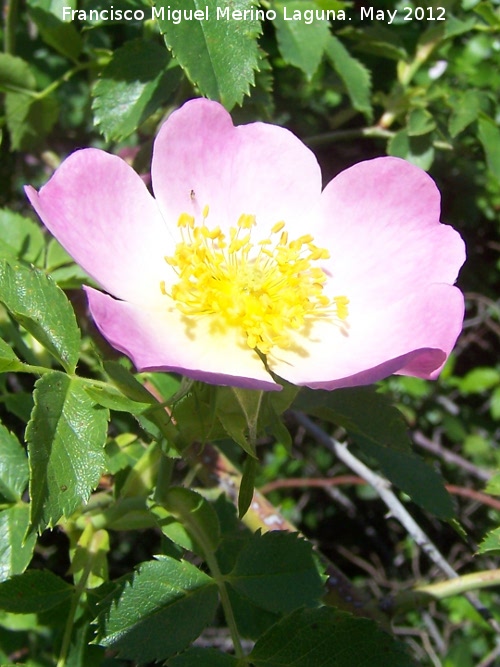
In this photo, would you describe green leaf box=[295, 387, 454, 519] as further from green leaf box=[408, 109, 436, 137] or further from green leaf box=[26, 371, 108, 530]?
green leaf box=[408, 109, 436, 137]

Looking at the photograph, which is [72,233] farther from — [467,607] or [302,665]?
[467,607]

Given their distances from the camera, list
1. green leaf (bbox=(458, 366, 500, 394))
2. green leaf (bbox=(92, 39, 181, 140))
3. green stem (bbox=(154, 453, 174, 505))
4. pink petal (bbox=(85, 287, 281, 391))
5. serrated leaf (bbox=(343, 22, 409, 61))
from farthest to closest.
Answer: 1. green leaf (bbox=(458, 366, 500, 394))
2. serrated leaf (bbox=(343, 22, 409, 61))
3. green leaf (bbox=(92, 39, 181, 140))
4. green stem (bbox=(154, 453, 174, 505))
5. pink petal (bbox=(85, 287, 281, 391))

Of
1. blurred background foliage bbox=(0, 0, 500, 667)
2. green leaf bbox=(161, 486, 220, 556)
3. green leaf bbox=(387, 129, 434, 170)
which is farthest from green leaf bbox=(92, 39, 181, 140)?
green leaf bbox=(161, 486, 220, 556)

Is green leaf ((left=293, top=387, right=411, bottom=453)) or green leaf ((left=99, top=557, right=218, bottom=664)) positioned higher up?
green leaf ((left=293, top=387, right=411, bottom=453))

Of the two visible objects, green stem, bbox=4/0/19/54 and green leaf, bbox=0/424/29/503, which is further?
green stem, bbox=4/0/19/54

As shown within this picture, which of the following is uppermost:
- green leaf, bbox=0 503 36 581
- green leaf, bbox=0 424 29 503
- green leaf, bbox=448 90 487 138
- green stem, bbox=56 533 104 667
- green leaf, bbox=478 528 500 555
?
green leaf, bbox=448 90 487 138

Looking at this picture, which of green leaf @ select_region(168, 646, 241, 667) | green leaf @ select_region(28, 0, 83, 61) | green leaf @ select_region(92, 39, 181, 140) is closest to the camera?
green leaf @ select_region(168, 646, 241, 667)
